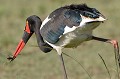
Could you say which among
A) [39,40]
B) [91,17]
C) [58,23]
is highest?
[91,17]

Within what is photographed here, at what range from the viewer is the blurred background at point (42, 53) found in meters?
8.27

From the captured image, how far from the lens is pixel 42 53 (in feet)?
32.0

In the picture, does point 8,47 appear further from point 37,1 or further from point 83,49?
point 37,1

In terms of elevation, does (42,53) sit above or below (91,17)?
below

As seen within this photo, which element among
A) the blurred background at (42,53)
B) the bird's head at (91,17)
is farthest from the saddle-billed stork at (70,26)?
the blurred background at (42,53)

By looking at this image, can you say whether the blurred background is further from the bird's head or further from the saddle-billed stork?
the bird's head

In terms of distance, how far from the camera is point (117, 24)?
11828 mm

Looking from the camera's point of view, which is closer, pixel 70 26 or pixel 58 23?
pixel 70 26

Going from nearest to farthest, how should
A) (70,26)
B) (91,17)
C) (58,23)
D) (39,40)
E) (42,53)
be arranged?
(91,17)
(70,26)
(58,23)
(39,40)
(42,53)

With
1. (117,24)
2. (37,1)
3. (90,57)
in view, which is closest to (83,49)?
(90,57)

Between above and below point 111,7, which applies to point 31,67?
above

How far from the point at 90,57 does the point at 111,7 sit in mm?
4361

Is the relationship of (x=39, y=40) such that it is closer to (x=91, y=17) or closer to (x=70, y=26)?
Answer: (x=70, y=26)

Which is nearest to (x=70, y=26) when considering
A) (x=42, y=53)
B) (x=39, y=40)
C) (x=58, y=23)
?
(x=58, y=23)
